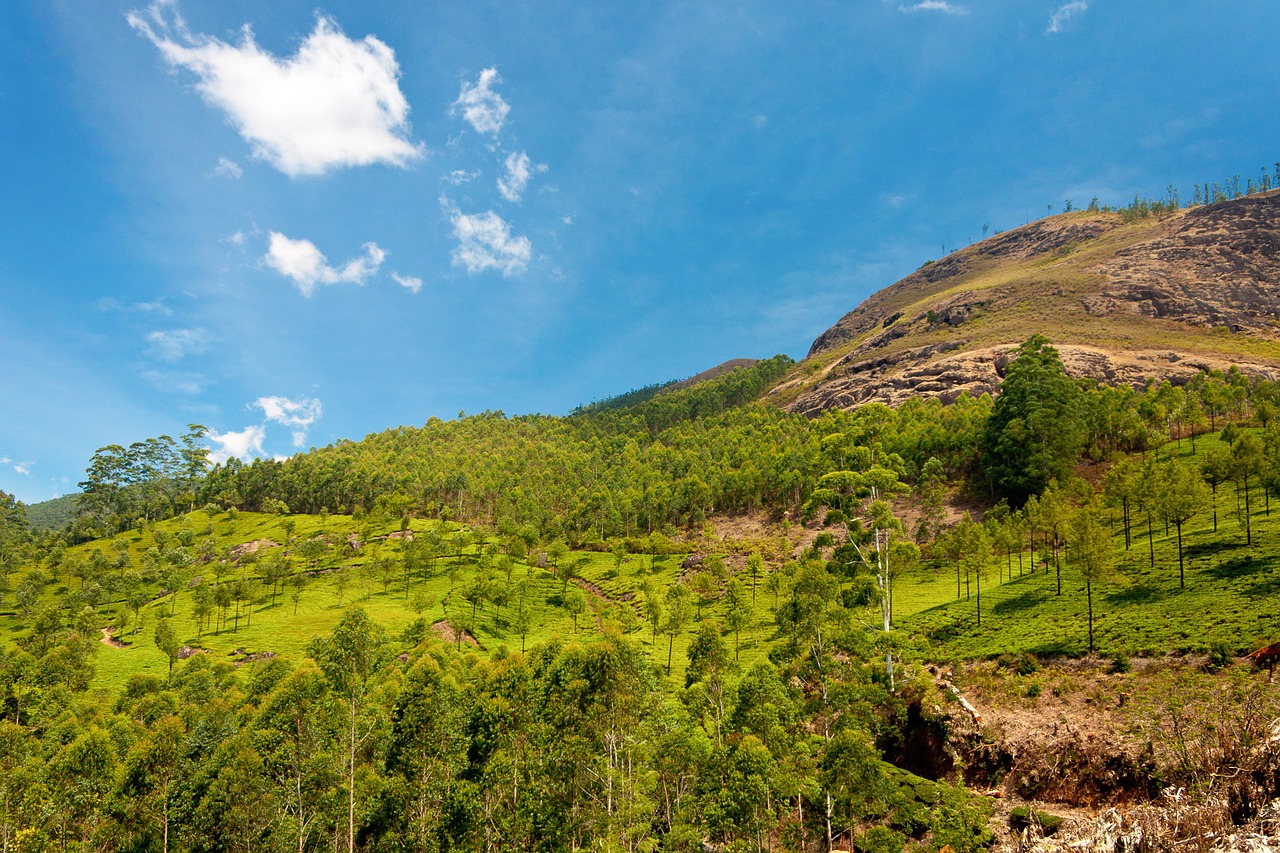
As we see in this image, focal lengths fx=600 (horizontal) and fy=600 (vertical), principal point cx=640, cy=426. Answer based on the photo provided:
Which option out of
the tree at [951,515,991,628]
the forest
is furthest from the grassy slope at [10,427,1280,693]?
the tree at [951,515,991,628]

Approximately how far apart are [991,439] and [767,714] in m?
89.4

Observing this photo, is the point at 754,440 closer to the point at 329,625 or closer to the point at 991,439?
the point at 991,439

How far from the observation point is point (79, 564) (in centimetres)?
11756

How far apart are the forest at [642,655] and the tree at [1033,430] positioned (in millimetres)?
541

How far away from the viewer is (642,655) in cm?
4025

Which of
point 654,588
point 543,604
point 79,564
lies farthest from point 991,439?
point 79,564

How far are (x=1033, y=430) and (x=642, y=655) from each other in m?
86.8

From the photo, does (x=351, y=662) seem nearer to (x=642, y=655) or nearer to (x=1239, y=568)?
(x=642, y=655)

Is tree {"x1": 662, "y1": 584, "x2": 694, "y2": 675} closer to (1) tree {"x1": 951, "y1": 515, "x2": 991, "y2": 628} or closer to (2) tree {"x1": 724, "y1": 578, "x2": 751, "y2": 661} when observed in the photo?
(2) tree {"x1": 724, "y1": 578, "x2": 751, "y2": 661}

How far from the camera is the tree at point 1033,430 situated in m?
93.8

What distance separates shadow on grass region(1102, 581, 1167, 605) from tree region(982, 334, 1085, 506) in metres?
47.5

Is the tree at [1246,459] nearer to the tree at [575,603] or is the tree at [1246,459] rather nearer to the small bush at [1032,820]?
the small bush at [1032,820]

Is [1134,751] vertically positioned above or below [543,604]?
above

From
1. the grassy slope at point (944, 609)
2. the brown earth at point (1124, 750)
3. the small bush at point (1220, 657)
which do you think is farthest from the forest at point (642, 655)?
the brown earth at point (1124, 750)
